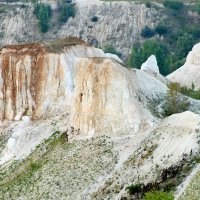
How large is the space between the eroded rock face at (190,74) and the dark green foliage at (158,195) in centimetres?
6213

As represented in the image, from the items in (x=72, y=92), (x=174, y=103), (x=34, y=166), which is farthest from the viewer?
(x=72, y=92)

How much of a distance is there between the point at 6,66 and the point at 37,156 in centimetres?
1568

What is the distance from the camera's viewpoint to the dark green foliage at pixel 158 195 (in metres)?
45.7

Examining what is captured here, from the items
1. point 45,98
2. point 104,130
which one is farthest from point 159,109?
point 45,98

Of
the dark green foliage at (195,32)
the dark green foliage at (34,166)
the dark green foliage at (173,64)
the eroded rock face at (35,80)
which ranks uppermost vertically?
the eroded rock face at (35,80)

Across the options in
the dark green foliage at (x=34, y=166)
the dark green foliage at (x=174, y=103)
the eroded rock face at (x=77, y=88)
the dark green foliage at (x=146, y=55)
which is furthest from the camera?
the dark green foliage at (x=146, y=55)

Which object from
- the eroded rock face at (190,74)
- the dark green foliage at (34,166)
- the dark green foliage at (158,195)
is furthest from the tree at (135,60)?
the dark green foliage at (158,195)

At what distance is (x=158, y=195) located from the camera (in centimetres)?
4625

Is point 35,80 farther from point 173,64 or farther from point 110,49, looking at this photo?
point 110,49

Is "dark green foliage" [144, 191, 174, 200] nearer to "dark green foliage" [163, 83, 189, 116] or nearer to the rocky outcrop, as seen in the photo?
the rocky outcrop

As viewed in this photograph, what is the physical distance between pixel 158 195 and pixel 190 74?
228 feet

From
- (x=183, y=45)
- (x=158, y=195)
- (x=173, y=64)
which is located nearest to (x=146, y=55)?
(x=173, y=64)

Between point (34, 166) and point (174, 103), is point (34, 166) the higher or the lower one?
the lower one

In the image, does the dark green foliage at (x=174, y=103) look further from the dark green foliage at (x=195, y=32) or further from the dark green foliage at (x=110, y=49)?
the dark green foliage at (x=195, y=32)
